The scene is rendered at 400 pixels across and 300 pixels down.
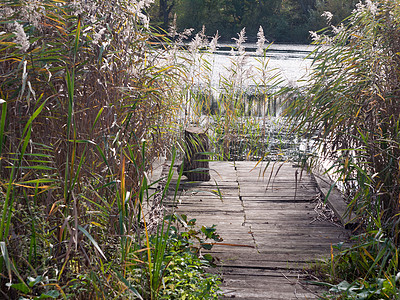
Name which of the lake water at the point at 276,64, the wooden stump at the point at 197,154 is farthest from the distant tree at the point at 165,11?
the wooden stump at the point at 197,154

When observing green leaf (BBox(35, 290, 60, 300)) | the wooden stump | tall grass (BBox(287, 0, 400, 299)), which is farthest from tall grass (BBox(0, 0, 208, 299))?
the wooden stump

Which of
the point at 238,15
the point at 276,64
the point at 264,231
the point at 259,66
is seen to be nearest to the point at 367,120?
the point at 264,231

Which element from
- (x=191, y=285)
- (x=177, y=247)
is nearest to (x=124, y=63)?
(x=177, y=247)

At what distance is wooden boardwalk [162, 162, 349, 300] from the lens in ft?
7.94

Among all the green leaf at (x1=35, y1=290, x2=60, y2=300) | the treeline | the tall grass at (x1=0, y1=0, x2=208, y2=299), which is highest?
the treeline

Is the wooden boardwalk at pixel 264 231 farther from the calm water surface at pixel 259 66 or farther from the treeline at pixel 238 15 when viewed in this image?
the treeline at pixel 238 15

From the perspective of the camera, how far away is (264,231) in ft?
10.4

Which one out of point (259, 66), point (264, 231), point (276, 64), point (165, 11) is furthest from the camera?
point (165, 11)

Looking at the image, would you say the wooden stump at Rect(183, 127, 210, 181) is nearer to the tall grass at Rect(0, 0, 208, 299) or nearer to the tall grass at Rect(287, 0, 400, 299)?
the tall grass at Rect(287, 0, 400, 299)

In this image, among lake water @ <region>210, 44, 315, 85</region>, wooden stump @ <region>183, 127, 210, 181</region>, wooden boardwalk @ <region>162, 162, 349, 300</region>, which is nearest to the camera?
wooden boardwalk @ <region>162, 162, 349, 300</region>

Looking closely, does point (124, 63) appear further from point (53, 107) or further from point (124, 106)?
point (53, 107)

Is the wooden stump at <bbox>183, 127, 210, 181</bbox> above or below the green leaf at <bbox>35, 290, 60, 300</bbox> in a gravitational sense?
above

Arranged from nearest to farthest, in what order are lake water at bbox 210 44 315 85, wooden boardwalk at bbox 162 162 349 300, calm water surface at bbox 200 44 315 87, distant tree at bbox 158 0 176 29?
wooden boardwalk at bbox 162 162 349 300, calm water surface at bbox 200 44 315 87, lake water at bbox 210 44 315 85, distant tree at bbox 158 0 176 29

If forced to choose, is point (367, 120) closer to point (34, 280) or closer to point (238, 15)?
point (34, 280)
